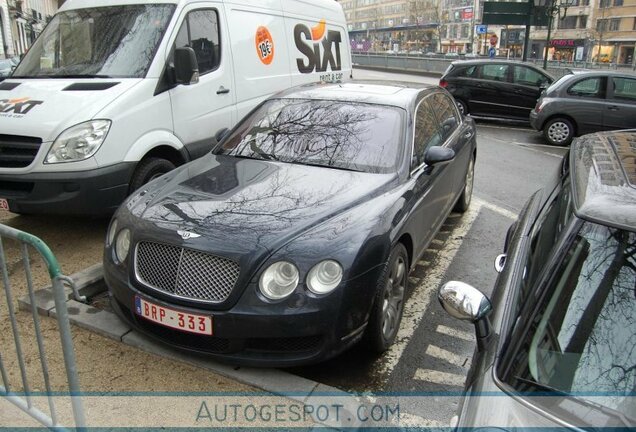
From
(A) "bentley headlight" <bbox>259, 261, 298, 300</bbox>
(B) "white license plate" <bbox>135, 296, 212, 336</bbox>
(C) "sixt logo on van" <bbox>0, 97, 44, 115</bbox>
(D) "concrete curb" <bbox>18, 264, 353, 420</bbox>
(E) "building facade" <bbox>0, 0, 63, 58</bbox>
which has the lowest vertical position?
(D) "concrete curb" <bbox>18, 264, 353, 420</bbox>

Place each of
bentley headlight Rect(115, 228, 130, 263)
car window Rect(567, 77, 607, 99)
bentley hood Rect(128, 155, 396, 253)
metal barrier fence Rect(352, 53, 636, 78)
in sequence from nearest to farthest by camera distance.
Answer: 1. bentley hood Rect(128, 155, 396, 253)
2. bentley headlight Rect(115, 228, 130, 263)
3. car window Rect(567, 77, 607, 99)
4. metal barrier fence Rect(352, 53, 636, 78)

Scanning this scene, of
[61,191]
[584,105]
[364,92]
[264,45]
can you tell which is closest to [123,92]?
[61,191]

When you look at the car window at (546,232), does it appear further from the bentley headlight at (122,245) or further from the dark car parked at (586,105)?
the dark car parked at (586,105)

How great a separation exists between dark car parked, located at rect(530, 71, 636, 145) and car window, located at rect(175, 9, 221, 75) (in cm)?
796

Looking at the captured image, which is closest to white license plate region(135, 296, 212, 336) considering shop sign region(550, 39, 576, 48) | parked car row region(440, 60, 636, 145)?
parked car row region(440, 60, 636, 145)

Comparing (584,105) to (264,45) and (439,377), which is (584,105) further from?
(439,377)

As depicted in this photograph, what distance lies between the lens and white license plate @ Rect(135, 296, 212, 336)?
2906 mm

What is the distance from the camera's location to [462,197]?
20.5ft

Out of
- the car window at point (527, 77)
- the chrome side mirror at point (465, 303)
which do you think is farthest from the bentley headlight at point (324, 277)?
the car window at point (527, 77)

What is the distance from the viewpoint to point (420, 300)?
14.0 ft

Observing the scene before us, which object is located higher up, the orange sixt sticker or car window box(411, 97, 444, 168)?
the orange sixt sticker

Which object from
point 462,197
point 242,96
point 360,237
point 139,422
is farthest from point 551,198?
point 242,96

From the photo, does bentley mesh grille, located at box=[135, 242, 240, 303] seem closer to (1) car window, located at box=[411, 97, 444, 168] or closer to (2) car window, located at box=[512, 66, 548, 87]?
(1) car window, located at box=[411, 97, 444, 168]

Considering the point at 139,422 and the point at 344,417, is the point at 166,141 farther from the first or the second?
the point at 344,417
